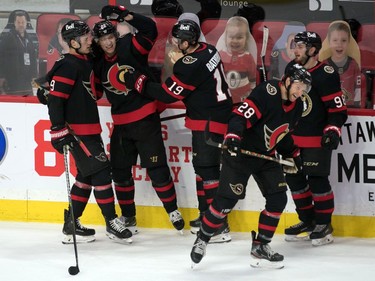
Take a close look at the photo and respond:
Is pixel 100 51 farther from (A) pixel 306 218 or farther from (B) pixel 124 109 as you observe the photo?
(A) pixel 306 218

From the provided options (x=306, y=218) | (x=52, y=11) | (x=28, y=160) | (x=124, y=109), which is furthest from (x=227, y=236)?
(x=52, y=11)

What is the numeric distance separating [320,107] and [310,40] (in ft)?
1.30

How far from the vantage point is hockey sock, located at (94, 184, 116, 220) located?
6.02 m

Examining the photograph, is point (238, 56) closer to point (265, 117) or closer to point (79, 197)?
point (265, 117)

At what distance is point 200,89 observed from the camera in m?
5.94

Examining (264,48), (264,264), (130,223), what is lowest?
(264,264)

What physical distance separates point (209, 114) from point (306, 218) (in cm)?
86

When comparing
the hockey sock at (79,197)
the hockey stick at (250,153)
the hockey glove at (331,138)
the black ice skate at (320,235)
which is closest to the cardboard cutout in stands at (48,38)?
the hockey sock at (79,197)

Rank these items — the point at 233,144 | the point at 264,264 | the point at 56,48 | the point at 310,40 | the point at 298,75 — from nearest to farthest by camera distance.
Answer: the point at 233,144, the point at 298,75, the point at 264,264, the point at 310,40, the point at 56,48

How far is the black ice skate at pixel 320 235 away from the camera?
6035 mm

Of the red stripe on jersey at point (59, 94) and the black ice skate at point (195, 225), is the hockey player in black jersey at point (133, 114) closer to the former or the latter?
the black ice skate at point (195, 225)

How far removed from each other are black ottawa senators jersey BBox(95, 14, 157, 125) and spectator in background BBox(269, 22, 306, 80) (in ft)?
2.48

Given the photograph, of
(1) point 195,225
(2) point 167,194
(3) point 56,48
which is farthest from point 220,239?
(3) point 56,48

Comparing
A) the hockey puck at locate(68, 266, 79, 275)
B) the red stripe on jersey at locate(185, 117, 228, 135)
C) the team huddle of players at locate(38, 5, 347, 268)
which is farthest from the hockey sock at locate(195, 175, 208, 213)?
the hockey puck at locate(68, 266, 79, 275)
